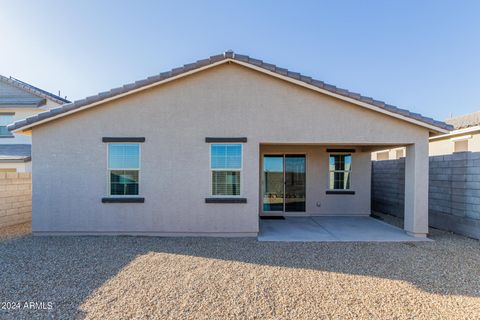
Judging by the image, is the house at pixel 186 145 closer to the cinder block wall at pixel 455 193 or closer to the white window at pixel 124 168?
the white window at pixel 124 168

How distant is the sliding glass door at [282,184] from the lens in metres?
10.9

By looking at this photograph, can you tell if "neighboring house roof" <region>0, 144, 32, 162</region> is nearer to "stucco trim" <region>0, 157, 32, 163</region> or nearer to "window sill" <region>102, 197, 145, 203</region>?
"stucco trim" <region>0, 157, 32, 163</region>

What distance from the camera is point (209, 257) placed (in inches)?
235

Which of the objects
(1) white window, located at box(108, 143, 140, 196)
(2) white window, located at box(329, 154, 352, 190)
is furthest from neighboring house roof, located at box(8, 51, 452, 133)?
(2) white window, located at box(329, 154, 352, 190)

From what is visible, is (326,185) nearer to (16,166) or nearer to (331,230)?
(331,230)

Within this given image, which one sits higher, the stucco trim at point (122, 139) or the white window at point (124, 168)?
the stucco trim at point (122, 139)

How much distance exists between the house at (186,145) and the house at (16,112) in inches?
264

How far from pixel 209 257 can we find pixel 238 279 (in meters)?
1.41

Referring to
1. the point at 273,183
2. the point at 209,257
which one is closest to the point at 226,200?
the point at 209,257

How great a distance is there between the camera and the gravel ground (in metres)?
3.72

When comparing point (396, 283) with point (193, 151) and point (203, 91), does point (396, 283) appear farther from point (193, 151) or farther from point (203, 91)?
point (203, 91)

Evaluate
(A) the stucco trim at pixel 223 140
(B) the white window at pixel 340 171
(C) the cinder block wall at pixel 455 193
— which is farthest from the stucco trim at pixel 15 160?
(C) the cinder block wall at pixel 455 193

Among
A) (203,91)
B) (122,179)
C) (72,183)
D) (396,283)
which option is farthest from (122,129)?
(396,283)

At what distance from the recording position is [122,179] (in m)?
7.88
